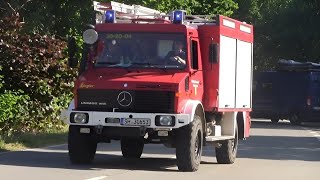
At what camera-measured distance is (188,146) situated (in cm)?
1338

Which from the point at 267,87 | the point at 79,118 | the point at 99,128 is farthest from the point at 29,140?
the point at 267,87

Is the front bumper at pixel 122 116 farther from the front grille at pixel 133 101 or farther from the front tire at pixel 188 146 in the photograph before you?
the front tire at pixel 188 146

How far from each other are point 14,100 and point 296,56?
4063 centimetres

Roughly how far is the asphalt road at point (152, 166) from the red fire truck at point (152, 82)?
55cm

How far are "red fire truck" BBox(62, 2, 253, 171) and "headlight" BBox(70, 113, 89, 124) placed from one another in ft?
0.06

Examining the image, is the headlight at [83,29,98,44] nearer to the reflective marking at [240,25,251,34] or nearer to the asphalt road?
the asphalt road

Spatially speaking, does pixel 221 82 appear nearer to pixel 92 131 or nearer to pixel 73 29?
pixel 92 131

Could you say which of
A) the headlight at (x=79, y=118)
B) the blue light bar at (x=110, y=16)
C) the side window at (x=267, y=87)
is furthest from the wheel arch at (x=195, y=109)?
the side window at (x=267, y=87)

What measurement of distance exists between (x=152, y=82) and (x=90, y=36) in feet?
5.28

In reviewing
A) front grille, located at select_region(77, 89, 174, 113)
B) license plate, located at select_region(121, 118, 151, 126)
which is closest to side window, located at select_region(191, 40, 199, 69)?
front grille, located at select_region(77, 89, 174, 113)

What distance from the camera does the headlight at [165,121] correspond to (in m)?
13.1

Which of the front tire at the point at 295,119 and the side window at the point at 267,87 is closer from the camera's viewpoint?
the front tire at the point at 295,119

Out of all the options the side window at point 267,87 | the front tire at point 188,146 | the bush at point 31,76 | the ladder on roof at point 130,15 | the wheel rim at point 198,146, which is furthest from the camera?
the side window at point 267,87

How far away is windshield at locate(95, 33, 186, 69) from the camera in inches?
548
